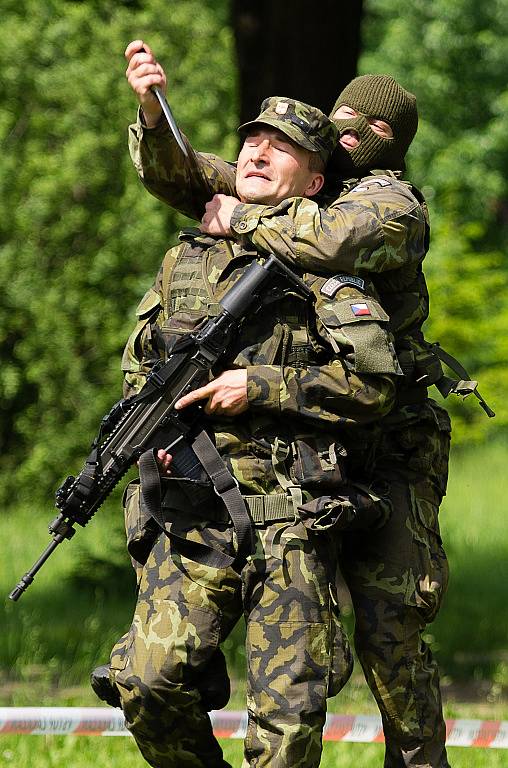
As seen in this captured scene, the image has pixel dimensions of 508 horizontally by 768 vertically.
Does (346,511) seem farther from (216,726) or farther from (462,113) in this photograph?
(462,113)

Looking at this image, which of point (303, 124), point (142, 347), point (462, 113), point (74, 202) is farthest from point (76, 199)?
point (462, 113)

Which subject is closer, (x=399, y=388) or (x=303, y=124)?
(x=303, y=124)

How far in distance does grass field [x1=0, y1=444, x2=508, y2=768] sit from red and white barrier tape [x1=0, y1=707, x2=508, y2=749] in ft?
0.48

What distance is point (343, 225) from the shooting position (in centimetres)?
433

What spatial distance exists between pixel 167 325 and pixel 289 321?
41 cm

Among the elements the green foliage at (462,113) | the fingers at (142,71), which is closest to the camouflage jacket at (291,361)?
the fingers at (142,71)

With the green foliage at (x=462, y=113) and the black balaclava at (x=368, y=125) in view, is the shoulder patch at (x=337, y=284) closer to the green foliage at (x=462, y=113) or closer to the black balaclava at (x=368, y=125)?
the black balaclava at (x=368, y=125)

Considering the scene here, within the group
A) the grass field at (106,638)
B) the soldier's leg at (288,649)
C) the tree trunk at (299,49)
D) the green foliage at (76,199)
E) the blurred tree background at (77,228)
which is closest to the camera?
the soldier's leg at (288,649)

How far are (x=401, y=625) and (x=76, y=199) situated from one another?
30.3 ft

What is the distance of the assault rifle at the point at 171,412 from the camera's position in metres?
4.41

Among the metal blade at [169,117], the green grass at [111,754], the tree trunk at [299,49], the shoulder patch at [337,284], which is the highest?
the tree trunk at [299,49]

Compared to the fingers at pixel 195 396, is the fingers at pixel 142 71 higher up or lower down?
higher up

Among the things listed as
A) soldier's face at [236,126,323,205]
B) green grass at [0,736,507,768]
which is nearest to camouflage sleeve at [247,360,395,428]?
soldier's face at [236,126,323,205]

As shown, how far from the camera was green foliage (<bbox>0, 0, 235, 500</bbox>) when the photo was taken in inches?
502
